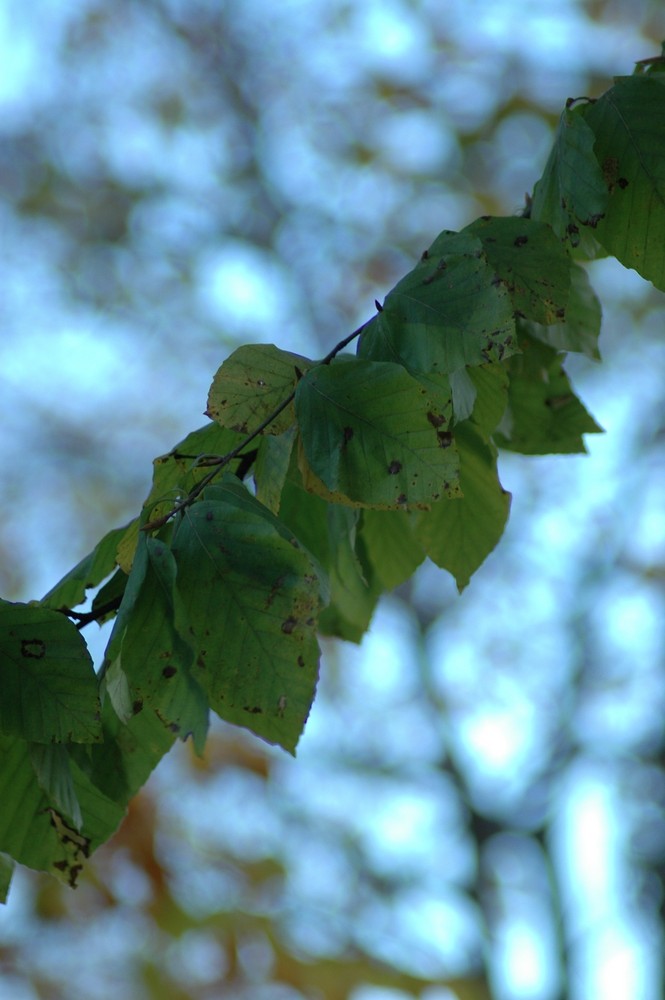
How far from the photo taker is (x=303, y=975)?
126 inches

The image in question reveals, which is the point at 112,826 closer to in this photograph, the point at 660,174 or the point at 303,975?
the point at 660,174

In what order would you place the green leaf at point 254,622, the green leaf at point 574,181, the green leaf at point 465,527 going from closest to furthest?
the green leaf at point 254,622
the green leaf at point 574,181
the green leaf at point 465,527

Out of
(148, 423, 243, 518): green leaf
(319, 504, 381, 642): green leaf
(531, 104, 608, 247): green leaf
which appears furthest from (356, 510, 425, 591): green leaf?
(531, 104, 608, 247): green leaf

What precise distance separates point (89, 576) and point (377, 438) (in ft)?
0.72

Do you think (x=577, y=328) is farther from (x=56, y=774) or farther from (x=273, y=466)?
(x=56, y=774)

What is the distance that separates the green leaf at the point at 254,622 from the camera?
411mm

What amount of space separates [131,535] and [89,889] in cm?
271

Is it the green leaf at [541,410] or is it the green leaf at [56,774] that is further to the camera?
the green leaf at [541,410]

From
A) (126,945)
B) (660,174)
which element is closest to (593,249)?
(660,174)

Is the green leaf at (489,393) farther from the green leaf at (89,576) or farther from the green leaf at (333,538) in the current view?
the green leaf at (89,576)

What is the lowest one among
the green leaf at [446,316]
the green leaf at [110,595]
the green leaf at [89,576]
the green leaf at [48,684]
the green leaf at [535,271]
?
the green leaf at [48,684]

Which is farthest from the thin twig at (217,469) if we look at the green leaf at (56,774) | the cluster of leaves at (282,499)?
the green leaf at (56,774)

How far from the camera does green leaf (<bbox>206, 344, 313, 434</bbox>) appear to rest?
495 millimetres

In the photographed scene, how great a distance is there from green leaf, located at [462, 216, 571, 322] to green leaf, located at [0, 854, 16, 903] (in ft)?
1.32
